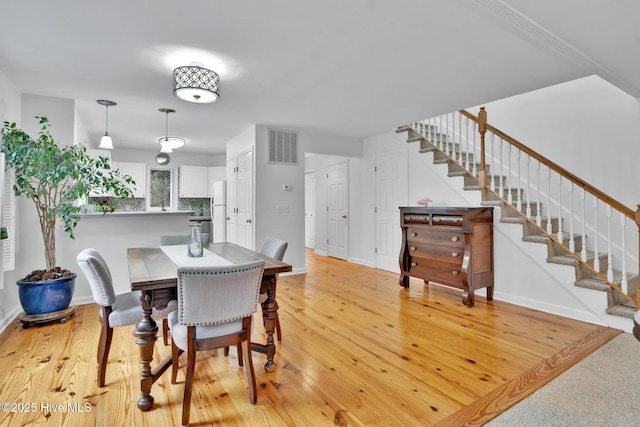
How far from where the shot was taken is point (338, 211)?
6.88 meters

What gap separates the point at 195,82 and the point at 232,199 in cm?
359

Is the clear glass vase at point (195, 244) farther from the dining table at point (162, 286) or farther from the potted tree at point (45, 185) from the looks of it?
Result: the potted tree at point (45, 185)

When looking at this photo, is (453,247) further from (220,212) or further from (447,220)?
(220,212)

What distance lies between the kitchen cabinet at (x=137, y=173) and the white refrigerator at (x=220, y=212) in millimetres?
1626

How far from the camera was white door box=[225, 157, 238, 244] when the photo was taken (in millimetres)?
5891

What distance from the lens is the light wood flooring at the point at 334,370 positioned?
1.80m

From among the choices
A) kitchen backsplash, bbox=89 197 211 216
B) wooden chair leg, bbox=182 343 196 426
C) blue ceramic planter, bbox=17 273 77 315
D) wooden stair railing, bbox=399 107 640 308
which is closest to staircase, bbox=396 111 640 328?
wooden stair railing, bbox=399 107 640 308

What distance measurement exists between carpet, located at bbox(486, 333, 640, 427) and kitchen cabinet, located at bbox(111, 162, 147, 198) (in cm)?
755

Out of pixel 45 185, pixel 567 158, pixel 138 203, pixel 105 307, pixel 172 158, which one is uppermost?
pixel 172 158

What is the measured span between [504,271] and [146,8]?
4.35 meters

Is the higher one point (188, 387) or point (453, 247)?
point (453, 247)

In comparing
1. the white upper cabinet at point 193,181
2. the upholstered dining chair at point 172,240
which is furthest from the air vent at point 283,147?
the white upper cabinet at point 193,181

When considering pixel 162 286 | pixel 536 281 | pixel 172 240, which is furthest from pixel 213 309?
pixel 536 281

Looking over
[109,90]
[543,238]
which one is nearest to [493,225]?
[543,238]
